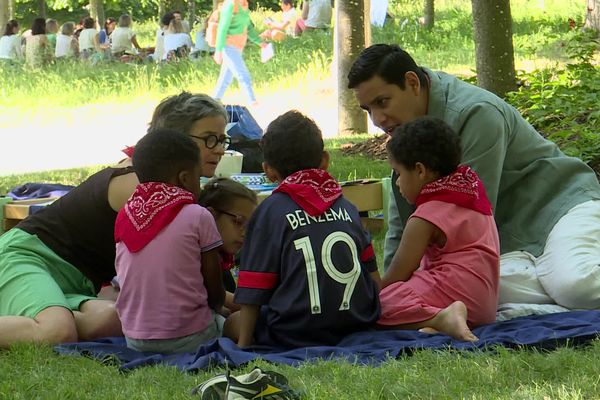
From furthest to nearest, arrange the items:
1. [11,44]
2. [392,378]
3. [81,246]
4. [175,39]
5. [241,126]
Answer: [11,44]
[175,39]
[241,126]
[81,246]
[392,378]

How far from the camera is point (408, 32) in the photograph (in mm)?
21047

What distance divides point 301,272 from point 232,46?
12.4m

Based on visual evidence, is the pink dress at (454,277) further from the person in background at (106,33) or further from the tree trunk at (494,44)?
the person in background at (106,33)

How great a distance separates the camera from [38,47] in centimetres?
2200

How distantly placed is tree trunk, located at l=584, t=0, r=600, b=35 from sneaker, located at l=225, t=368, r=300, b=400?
9593 millimetres

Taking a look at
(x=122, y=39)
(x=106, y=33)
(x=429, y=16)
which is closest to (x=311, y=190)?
(x=429, y=16)

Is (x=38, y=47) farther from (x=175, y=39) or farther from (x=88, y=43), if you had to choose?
(x=175, y=39)

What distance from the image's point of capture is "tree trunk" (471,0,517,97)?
10281 mm

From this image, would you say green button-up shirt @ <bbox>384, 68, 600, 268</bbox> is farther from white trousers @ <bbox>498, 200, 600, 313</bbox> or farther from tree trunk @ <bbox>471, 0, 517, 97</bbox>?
tree trunk @ <bbox>471, 0, 517, 97</bbox>

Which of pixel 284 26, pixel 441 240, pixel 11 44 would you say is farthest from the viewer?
pixel 284 26

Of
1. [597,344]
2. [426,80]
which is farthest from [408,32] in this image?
[597,344]

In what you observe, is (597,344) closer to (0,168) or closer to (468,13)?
(0,168)

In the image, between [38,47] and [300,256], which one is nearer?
[300,256]

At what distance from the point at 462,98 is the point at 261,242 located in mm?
1376
